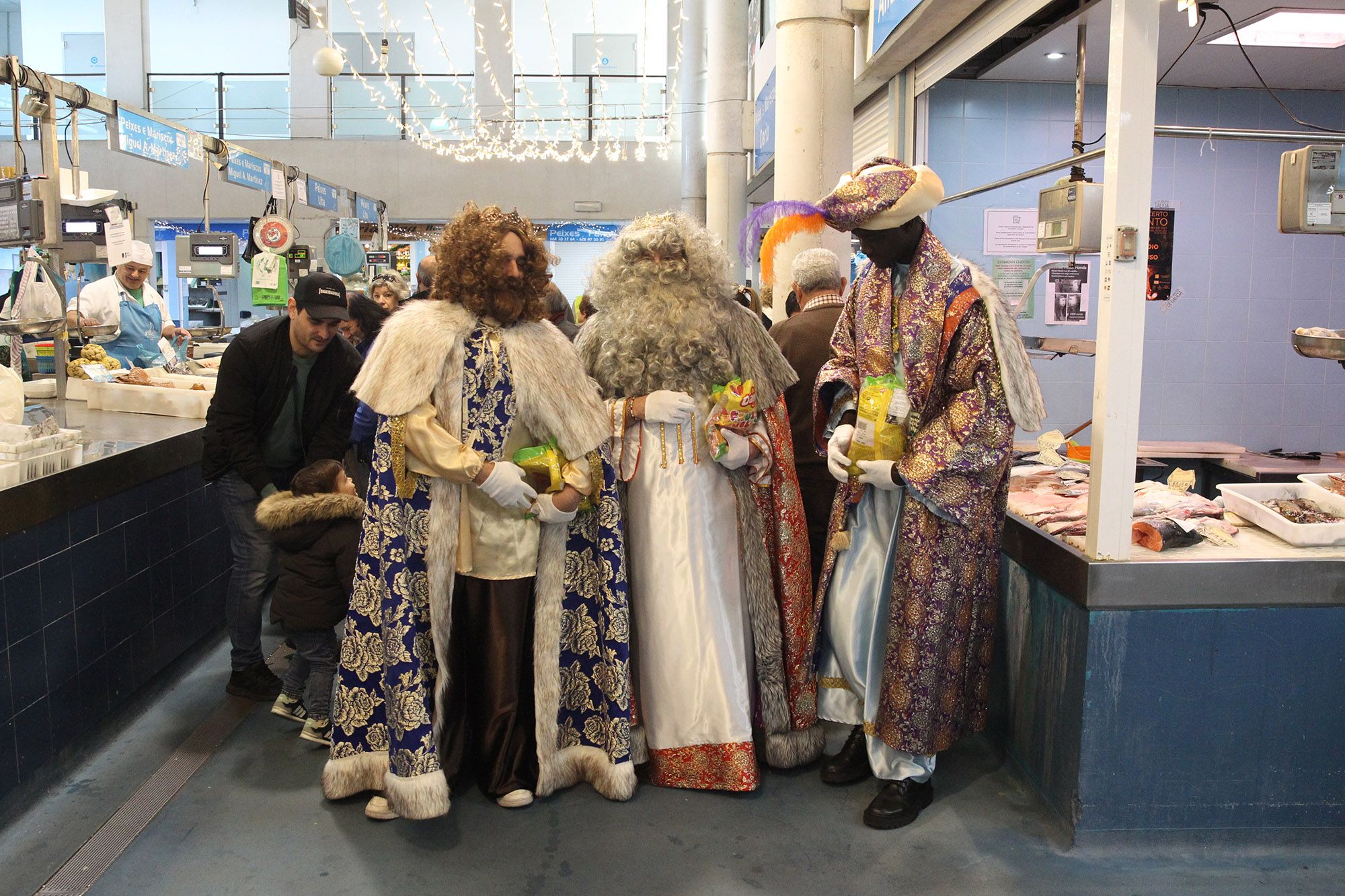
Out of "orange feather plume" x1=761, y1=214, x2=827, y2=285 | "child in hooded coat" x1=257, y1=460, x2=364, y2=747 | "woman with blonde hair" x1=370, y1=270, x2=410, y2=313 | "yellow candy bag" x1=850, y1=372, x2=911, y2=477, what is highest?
"orange feather plume" x1=761, y1=214, x2=827, y2=285

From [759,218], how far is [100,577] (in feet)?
7.96

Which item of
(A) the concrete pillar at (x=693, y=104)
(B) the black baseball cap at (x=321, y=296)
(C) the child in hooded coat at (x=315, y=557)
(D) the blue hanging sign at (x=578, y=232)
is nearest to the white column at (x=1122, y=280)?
(C) the child in hooded coat at (x=315, y=557)

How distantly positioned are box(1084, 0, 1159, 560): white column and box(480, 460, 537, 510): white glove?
1478mm

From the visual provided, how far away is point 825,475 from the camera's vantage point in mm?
3789

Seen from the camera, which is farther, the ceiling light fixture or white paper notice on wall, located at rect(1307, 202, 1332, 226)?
the ceiling light fixture

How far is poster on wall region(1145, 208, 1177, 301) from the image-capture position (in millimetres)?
4234

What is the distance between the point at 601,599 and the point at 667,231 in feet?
3.61

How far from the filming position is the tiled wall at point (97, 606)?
2941 mm

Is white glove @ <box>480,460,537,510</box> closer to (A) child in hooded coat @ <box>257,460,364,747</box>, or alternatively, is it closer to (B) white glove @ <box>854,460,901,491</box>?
(A) child in hooded coat @ <box>257,460,364,747</box>

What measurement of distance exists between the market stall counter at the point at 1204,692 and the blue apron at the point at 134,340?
5920mm

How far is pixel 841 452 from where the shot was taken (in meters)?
3.00

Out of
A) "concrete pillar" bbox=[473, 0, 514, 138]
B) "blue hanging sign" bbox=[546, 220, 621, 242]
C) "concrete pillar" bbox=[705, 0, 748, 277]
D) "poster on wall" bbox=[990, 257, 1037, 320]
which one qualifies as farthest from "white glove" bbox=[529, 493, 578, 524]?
"concrete pillar" bbox=[473, 0, 514, 138]

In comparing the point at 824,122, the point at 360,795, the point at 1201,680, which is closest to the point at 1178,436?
the point at 824,122

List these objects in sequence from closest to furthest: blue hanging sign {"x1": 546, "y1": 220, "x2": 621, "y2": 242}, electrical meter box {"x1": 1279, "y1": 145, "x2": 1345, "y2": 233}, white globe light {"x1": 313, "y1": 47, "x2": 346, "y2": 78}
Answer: electrical meter box {"x1": 1279, "y1": 145, "x2": 1345, "y2": 233}, white globe light {"x1": 313, "y1": 47, "x2": 346, "y2": 78}, blue hanging sign {"x1": 546, "y1": 220, "x2": 621, "y2": 242}
